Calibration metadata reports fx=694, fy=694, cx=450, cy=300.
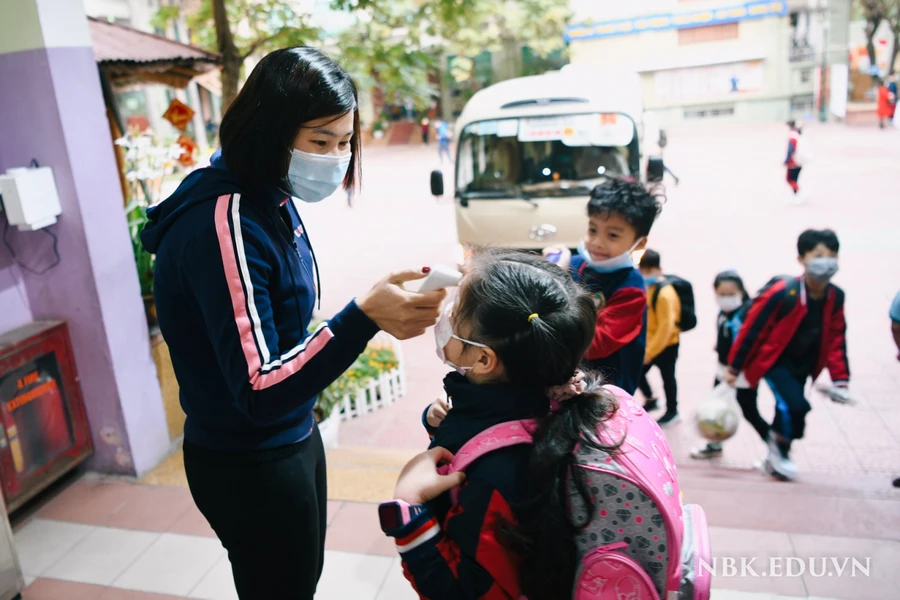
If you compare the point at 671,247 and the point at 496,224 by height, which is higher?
the point at 496,224

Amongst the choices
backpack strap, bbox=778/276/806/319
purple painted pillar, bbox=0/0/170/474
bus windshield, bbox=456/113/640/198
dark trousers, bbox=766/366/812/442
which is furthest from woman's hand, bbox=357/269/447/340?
bus windshield, bbox=456/113/640/198

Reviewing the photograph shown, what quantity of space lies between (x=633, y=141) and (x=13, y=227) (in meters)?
4.93

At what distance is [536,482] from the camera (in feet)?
3.85

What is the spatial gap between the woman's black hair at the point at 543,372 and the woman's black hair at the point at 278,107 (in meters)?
0.43

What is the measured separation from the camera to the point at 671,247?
9258 millimetres

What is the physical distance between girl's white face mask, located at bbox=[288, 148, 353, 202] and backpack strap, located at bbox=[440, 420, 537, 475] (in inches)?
25.4

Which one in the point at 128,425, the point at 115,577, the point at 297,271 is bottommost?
the point at 115,577

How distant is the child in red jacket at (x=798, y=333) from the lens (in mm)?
3225

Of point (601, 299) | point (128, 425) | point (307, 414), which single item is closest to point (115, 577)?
point (128, 425)

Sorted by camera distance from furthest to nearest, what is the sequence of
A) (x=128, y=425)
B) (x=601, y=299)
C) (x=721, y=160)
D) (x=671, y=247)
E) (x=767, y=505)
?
(x=721, y=160)
(x=671, y=247)
(x=128, y=425)
(x=767, y=505)
(x=601, y=299)

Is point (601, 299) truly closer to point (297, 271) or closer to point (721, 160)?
point (297, 271)

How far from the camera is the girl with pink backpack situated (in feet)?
3.84

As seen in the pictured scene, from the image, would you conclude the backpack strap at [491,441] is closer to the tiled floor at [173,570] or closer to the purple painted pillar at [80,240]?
the tiled floor at [173,570]

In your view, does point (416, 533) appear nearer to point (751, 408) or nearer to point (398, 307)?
point (398, 307)
